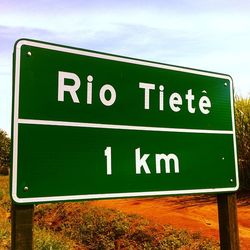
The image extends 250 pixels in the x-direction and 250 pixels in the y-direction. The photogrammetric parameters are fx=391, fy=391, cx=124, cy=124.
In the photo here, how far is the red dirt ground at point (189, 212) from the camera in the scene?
5.89m

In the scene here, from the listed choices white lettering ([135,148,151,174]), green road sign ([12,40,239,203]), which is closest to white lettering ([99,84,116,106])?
green road sign ([12,40,239,203])

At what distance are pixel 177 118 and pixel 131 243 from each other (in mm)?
A: 3930

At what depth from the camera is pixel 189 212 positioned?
7.45m

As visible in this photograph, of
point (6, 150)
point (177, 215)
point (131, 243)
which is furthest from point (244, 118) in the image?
point (6, 150)

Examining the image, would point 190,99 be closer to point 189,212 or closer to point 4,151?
point 189,212

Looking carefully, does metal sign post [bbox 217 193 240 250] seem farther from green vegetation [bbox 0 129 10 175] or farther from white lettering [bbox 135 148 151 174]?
green vegetation [bbox 0 129 10 175]

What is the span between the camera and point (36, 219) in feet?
28.2

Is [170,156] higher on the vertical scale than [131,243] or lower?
higher

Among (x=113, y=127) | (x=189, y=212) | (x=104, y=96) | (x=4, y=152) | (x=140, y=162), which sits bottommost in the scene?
(x=189, y=212)

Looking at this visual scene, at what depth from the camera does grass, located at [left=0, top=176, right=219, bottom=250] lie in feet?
16.9

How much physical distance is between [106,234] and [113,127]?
4.55 meters

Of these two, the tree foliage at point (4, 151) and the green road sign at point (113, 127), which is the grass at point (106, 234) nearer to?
the green road sign at point (113, 127)

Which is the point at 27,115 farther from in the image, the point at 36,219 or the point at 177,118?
the point at 36,219

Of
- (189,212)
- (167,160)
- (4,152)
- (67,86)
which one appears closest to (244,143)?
(189,212)
